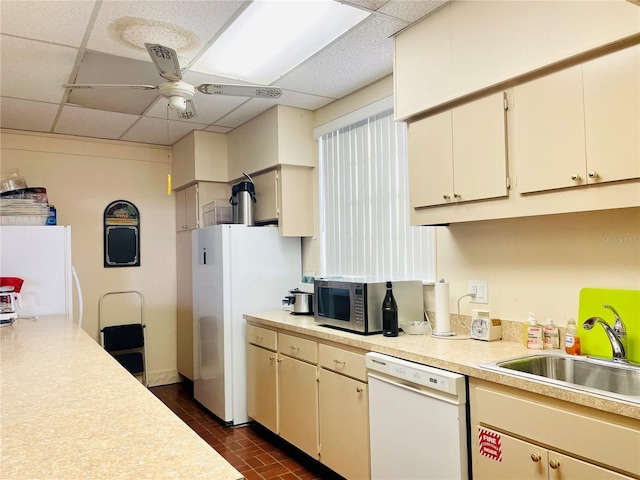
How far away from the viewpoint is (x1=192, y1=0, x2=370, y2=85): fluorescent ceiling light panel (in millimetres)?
2281

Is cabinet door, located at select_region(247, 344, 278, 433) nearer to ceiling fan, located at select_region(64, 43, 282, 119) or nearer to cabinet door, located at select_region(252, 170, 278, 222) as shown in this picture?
cabinet door, located at select_region(252, 170, 278, 222)

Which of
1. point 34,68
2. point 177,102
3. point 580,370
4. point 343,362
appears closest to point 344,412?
point 343,362

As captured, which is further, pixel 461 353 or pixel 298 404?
pixel 298 404

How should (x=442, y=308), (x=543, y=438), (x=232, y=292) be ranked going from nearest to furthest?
(x=543, y=438), (x=442, y=308), (x=232, y=292)

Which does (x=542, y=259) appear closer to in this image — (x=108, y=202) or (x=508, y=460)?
(x=508, y=460)

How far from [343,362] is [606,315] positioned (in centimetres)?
131

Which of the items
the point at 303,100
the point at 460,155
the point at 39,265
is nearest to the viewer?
the point at 460,155

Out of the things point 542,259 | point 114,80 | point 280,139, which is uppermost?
point 114,80

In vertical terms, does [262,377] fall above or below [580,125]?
below

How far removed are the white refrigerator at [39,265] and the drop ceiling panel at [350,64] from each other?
2051 mm

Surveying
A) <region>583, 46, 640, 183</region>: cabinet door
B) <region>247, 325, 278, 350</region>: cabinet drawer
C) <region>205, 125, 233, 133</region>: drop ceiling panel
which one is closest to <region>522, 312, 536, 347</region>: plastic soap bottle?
<region>583, 46, 640, 183</region>: cabinet door

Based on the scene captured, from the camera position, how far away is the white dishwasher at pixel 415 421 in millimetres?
1883

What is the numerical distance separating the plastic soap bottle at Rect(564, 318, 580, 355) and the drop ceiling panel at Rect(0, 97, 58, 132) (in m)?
3.77

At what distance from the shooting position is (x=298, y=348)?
2.98m
